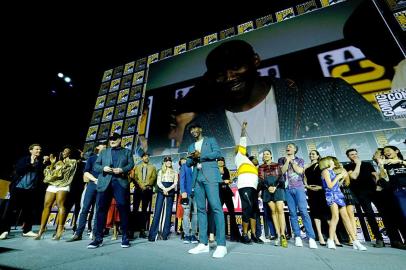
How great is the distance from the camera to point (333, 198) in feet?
9.99

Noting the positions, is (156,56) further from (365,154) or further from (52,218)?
(365,154)

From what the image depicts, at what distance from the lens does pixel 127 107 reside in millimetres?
7809

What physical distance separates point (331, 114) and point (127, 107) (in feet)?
22.2

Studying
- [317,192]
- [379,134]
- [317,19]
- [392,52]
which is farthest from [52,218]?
[392,52]

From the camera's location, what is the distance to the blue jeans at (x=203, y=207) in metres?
2.22

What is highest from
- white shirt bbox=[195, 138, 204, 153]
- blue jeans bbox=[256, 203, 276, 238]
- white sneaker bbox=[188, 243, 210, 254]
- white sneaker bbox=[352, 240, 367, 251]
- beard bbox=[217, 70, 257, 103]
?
beard bbox=[217, 70, 257, 103]

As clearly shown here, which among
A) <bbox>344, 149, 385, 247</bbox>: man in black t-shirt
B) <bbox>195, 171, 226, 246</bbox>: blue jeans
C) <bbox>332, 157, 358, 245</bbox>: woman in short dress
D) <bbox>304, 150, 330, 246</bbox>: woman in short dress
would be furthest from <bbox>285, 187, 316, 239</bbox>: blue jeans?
<bbox>195, 171, 226, 246</bbox>: blue jeans

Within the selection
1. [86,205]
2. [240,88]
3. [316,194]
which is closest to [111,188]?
[86,205]

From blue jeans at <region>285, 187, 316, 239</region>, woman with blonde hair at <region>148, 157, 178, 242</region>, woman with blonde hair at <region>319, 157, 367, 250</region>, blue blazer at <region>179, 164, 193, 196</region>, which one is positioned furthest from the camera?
blue blazer at <region>179, 164, 193, 196</region>

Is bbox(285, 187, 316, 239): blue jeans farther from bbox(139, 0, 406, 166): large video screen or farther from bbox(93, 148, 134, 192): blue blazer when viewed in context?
bbox(93, 148, 134, 192): blue blazer

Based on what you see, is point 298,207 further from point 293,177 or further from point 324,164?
point 324,164

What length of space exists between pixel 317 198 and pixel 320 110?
228cm

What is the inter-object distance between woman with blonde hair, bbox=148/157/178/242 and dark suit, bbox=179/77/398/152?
206cm

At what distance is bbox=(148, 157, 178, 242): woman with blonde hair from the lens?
353cm
